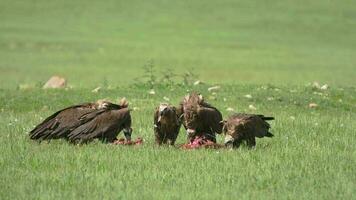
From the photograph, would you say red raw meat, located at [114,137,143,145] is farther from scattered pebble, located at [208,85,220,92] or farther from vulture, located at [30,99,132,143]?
scattered pebble, located at [208,85,220,92]

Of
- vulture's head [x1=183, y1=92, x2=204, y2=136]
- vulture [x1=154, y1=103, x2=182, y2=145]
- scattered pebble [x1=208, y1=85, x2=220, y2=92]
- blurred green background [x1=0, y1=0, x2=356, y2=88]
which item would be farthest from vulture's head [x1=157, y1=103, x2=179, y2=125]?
blurred green background [x1=0, y1=0, x2=356, y2=88]

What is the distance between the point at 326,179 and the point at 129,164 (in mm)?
2002

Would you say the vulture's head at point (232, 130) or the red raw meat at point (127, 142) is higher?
the vulture's head at point (232, 130)

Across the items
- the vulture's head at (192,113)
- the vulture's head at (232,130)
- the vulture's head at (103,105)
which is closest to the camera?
the vulture's head at (232,130)

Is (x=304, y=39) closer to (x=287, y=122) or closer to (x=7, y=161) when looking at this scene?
(x=287, y=122)

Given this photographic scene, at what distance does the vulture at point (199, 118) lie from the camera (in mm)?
10539

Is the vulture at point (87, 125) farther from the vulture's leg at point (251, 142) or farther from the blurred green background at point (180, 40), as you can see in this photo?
the blurred green background at point (180, 40)

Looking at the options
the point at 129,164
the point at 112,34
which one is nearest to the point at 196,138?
the point at 129,164

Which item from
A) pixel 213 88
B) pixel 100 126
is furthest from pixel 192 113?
pixel 213 88

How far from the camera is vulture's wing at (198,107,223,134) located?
10.5m

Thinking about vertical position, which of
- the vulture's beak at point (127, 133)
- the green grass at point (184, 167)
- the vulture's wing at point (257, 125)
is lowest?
the green grass at point (184, 167)

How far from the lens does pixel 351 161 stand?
9492 mm

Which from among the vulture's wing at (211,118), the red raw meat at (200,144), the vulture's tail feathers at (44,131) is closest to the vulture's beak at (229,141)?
the red raw meat at (200,144)

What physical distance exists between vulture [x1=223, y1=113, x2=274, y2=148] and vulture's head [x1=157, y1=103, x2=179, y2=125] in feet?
1.96
